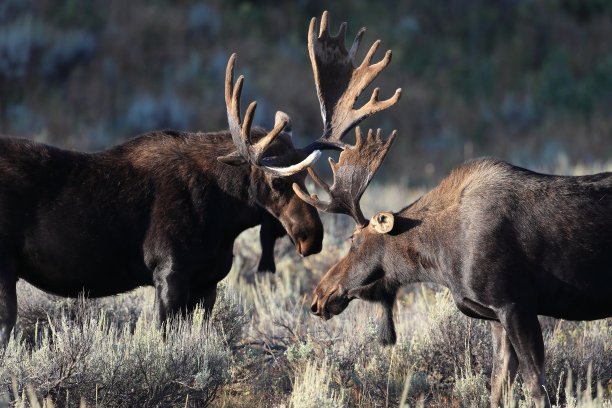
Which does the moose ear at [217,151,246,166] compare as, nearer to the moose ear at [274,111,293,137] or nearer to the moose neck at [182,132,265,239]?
the moose neck at [182,132,265,239]

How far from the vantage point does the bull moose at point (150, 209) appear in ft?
26.7

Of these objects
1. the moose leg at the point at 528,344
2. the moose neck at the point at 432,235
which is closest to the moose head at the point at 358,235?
the moose neck at the point at 432,235

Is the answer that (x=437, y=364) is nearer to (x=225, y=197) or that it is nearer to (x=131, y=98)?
(x=225, y=197)

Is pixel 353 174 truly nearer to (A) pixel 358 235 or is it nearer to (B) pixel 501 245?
(A) pixel 358 235

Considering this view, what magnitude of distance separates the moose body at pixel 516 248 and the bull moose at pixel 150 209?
0.92 meters

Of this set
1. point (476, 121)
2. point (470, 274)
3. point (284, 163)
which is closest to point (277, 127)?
point (284, 163)

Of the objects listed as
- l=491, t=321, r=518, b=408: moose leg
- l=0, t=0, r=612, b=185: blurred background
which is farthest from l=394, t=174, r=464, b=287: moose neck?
l=0, t=0, r=612, b=185: blurred background

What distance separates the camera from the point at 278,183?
8547 millimetres

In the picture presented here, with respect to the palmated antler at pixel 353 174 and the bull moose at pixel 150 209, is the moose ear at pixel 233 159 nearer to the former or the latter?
the bull moose at pixel 150 209

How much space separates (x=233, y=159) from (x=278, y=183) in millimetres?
370

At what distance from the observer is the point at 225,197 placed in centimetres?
850

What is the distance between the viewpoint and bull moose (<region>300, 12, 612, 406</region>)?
7.30 metres

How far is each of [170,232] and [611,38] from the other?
23983 millimetres

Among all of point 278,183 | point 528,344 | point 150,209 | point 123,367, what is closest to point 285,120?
point 278,183
